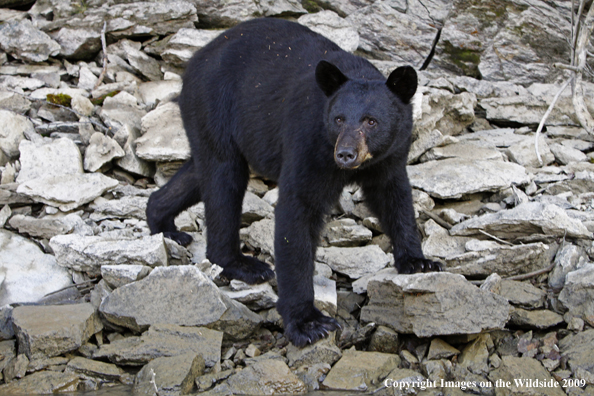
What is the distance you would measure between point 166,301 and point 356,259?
6.33ft

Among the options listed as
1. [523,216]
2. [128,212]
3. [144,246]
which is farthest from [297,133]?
[128,212]

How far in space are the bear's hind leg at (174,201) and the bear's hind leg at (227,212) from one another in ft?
1.88

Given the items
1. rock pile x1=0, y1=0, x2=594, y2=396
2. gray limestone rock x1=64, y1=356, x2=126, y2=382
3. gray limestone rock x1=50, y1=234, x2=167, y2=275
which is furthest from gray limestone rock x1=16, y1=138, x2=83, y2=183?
gray limestone rock x1=64, y1=356, x2=126, y2=382

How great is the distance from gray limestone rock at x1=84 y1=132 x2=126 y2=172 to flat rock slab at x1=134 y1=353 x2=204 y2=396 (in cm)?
377

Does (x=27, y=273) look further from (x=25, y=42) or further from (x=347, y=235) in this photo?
(x=25, y=42)

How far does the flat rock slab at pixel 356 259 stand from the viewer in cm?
591

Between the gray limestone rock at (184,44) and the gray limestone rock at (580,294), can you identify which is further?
the gray limestone rock at (184,44)

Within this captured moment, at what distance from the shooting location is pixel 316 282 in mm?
5570

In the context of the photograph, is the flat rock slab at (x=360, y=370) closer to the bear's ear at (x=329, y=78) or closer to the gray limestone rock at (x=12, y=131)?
the bear's ear at (x=329, y=78)

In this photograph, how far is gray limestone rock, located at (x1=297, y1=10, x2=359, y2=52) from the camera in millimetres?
9039

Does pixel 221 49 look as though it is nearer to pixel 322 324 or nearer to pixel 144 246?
pixel 144 246

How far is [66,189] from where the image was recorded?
6.94 metres

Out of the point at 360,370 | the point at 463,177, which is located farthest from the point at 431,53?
the point at 360,370

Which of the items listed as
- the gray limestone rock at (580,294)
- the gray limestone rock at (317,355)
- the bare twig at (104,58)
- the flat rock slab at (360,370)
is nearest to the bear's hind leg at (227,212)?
the gray limestone rock at (317,355)
